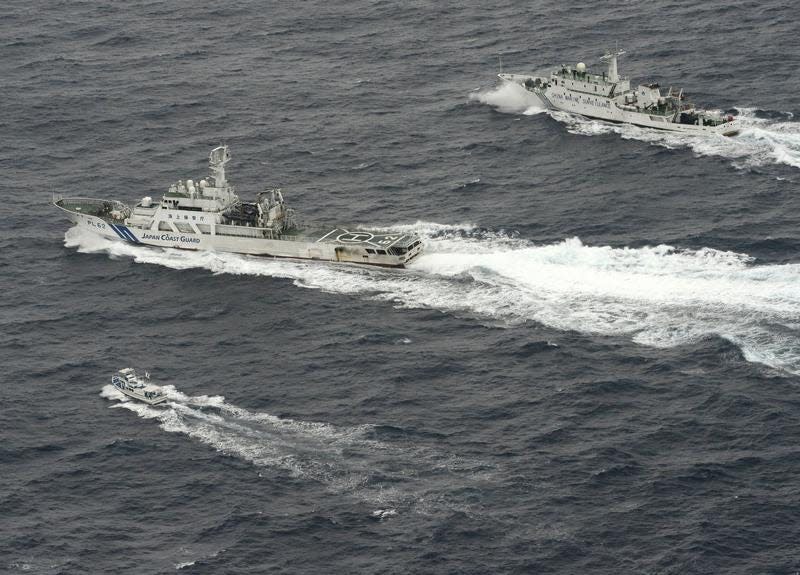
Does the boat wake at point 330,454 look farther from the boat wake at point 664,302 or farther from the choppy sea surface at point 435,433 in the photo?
the boat wake at point 664,302

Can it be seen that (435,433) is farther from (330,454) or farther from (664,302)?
(664,302)

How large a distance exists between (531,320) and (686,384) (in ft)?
86.1

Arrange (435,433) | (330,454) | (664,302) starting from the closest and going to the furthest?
(330,454) → (435,433) → (664,302)

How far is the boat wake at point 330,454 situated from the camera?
6063 inches

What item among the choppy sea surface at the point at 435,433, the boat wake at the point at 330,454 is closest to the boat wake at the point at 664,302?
the choppy sea surface at the point at 435,433

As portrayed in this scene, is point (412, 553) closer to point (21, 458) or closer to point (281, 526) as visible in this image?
point (281, 526)

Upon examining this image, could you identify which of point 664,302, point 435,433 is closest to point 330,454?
point 435,433

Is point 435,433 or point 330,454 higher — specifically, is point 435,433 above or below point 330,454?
below

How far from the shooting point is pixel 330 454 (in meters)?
162

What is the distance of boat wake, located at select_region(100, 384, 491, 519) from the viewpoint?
15400 cm

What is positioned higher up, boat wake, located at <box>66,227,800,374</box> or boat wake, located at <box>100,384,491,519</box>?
boat wake, located at <box>66,227,800,374</box>

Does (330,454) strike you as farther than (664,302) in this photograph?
No

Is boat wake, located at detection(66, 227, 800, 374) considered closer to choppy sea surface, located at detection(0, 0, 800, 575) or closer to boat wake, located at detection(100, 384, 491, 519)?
choppy sea surface, located at detection(0, 0, 800, 575)

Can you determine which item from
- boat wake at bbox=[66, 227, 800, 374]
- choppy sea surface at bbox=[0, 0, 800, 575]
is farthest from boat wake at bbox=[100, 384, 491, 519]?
boat wake at bbox=[66, 227, 800, 374]
